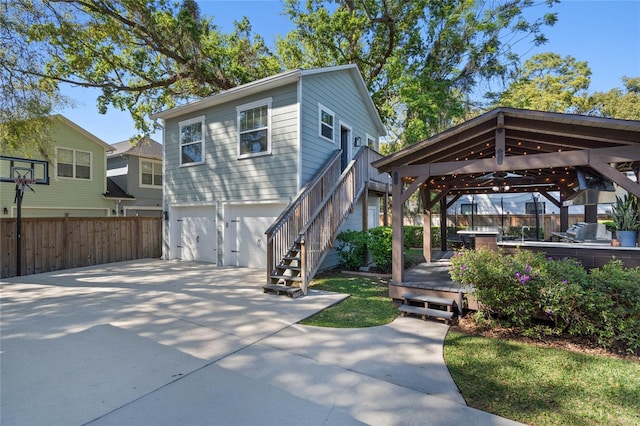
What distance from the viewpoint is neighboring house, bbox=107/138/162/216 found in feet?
53.3

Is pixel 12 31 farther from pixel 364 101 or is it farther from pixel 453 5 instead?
pixel 453 5

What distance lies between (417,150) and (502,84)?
13.6 meters

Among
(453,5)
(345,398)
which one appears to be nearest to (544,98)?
(453,5)

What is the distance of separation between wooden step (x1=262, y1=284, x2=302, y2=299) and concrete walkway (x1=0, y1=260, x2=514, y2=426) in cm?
23

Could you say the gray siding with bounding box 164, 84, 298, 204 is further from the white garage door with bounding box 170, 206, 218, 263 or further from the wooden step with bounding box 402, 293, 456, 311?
the wooden step with bounding box 402, 293, 456, 311

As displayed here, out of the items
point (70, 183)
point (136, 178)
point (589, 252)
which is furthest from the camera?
point (136, 178)

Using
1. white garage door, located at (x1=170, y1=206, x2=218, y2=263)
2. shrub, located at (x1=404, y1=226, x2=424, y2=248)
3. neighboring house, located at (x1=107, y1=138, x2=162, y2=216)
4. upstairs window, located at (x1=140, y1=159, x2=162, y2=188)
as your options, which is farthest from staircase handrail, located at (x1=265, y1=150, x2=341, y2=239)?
upstairs window, located at (x1=140, y1=159, x2=162, y2=188)

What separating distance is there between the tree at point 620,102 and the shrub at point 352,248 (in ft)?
75.0

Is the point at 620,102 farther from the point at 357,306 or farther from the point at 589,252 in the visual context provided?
the point at 357,306

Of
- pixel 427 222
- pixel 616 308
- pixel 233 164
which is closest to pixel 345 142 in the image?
pixel 233 164

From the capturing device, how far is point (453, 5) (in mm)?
14070

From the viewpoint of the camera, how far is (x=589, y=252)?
16.9 ft

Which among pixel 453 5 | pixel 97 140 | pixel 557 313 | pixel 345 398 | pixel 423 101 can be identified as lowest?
pixel 345 398

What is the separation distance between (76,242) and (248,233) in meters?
5.72
